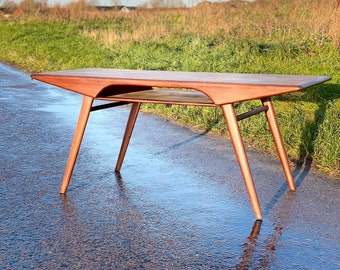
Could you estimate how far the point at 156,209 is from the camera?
3744 mm

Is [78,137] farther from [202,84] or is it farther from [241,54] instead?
[241,54]

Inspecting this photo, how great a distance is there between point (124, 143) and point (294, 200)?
4.41ft

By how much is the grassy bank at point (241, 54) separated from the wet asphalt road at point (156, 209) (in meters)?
0.45

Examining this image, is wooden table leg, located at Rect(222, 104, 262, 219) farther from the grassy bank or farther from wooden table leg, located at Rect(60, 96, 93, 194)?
the grassy bank

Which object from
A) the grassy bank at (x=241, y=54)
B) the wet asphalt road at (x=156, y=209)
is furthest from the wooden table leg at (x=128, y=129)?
the grassy bank at (x=241, y=54)

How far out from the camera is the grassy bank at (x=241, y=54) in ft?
18.3

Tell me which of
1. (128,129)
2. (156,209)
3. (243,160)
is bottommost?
(156,209)

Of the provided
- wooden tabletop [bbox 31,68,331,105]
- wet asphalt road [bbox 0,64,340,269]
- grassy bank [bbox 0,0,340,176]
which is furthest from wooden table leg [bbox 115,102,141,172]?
grassy bank [bbox 0,0,340,176]

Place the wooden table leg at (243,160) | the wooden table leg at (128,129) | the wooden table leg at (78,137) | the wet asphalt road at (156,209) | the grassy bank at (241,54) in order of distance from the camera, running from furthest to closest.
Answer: the grassy bank at (241,54) → the wooden table leg at (128,129) → the wooden table leg at (78,137) → the wooden table leg at (243,160) → the wet asphalt road at (156,209)

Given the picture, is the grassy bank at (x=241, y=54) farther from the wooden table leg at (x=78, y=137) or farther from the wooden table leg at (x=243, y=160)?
the wooden table leg at (x=78, y=137)

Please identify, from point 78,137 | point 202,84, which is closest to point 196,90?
point 202,84

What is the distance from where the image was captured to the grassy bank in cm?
559

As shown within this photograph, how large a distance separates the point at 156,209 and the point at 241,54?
7.28 metres

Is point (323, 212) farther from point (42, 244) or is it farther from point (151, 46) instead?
point (151, 46)
